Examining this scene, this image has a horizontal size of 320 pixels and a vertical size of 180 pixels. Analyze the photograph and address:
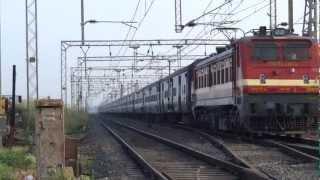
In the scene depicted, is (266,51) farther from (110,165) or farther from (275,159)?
(110,165)

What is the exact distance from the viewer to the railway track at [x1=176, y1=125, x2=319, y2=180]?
13556 millimetres

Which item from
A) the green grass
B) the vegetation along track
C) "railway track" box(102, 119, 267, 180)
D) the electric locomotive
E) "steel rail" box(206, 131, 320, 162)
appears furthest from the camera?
the electric locomotive

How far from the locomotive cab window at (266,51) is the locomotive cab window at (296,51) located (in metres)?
0.37

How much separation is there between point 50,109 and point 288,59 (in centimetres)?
1323

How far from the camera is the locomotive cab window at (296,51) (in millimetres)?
23094

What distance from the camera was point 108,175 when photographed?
1506cm

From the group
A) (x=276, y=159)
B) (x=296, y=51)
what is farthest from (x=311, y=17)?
(x=276, y=159)

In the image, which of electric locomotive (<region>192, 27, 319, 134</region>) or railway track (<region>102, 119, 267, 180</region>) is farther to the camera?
electric locomotive (<region>192, 27, 319, 134</region>)

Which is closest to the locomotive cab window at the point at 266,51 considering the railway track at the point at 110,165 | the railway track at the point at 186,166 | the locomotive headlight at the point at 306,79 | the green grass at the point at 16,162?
the locomotive headlight at the point at 306,79

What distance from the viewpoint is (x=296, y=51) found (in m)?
23.2

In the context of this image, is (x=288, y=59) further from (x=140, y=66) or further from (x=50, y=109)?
(x=140, y=66)

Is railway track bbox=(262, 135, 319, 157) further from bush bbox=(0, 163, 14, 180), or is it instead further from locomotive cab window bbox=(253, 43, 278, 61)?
bush bbox=(0, 163, 14, 180)

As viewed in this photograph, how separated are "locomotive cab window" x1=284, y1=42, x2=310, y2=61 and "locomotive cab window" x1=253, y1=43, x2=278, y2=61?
1.21 feet

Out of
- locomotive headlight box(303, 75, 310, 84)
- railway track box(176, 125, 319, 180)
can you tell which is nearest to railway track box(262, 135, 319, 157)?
railway track box(176, 125, 319, 180)
